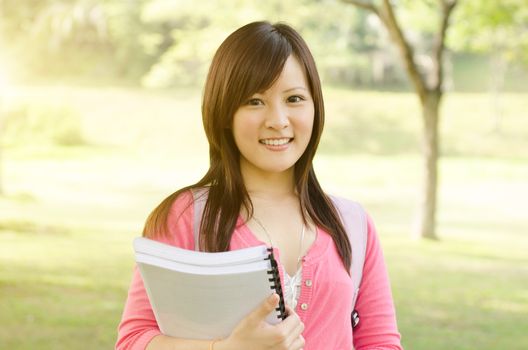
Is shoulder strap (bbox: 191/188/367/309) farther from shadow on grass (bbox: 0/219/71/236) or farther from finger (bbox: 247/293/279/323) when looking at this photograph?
shadow on grass (bbox: 0/219/71/236)

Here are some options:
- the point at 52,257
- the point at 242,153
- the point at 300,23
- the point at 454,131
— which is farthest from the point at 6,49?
the point at 242,153

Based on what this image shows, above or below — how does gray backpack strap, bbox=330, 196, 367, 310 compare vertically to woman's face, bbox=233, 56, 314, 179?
below

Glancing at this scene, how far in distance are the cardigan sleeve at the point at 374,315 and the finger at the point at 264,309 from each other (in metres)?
0.31

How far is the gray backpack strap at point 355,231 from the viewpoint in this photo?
146 cm

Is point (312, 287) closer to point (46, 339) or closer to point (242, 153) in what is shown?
point (242, 153)

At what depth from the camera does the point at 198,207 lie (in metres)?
1.41

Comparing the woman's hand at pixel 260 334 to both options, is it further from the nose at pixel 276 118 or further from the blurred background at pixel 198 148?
the blurred background at pixel 198 148

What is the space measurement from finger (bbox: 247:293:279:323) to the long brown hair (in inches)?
7.6

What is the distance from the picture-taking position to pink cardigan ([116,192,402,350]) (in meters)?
1.35

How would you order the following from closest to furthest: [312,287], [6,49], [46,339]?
[312,287] → [46,339] → [6,49]

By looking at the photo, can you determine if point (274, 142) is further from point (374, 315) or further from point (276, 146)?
point (374, 315)

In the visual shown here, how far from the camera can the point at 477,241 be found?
1000 cm

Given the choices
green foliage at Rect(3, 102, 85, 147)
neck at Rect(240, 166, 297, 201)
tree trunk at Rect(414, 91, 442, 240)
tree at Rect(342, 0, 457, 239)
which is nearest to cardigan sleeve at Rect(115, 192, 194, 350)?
neck at Rect(240, 166, 297, 201)

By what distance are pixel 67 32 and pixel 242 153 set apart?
21568 millimetres
